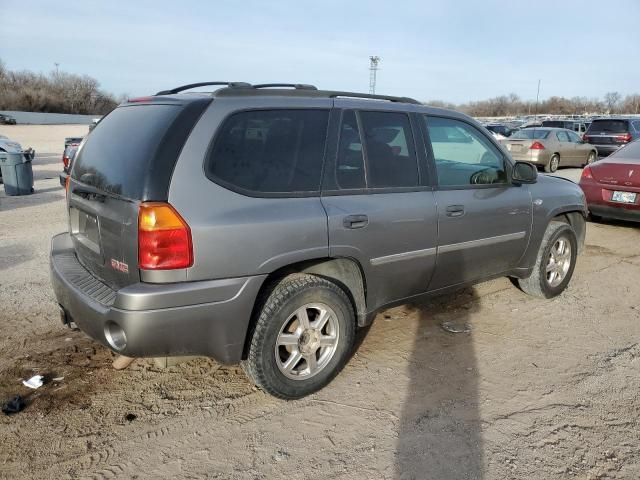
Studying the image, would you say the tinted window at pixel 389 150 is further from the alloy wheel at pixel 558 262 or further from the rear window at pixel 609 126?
the rear window at pixel 609 126

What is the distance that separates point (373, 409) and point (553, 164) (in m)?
16.4

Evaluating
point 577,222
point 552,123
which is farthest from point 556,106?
point 577,222

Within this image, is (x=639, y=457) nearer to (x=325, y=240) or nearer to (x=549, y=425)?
(x=549, y=425)

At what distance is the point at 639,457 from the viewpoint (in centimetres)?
269

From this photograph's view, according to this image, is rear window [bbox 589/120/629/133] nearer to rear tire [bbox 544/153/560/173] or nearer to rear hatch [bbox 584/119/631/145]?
rear hatch [bbox 584/119/631/145]

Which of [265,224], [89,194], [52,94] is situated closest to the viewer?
[265,224]

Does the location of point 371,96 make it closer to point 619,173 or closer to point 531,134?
point 619,173

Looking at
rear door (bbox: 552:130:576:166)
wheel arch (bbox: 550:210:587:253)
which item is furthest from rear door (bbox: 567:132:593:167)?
wheel arch (bbox: 550:210:587:253)

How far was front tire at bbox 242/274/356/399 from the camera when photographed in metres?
2.98

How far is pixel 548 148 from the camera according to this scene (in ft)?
55.5

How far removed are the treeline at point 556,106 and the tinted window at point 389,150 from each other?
69.8 metres

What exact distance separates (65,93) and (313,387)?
312 ft

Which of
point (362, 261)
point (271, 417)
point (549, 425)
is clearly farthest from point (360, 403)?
point (549, 425)

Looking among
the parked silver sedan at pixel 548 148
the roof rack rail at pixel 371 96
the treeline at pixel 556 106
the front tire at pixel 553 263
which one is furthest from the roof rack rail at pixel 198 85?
the treeline at pixel 556 106
